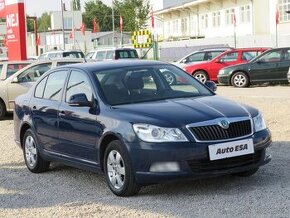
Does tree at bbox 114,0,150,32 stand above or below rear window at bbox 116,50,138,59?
above

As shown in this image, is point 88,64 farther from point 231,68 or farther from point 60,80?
point 231,68

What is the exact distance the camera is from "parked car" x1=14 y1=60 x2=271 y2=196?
631cm

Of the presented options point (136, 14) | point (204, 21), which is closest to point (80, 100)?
point (204, 21)

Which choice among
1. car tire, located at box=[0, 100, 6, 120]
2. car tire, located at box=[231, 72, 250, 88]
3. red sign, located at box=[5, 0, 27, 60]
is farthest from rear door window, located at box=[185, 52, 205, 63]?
car tire, located at box=[0, 100, 6, 120]

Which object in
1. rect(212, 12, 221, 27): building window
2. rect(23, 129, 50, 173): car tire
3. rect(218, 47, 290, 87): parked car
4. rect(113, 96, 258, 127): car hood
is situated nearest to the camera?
rect(113, 96, 258, 127): car hood

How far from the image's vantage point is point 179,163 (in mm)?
6273

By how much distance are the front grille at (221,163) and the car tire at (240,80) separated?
16382 mm

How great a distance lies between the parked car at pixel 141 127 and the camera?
631cm

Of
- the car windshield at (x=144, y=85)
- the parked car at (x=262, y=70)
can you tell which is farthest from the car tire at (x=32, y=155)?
the parked car at (x=262, y=70)

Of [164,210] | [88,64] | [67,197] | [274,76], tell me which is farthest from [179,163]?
[274,76]

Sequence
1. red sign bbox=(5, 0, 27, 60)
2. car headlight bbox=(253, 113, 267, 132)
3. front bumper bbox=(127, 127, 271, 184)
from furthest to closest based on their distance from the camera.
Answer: red sign bbox=(5, 0, 27, 60) < car headlight bbox=(253, 113, 267, 132) < front bumper bbox=(127, 127, 271, 184)

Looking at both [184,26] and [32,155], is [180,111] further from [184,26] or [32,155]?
[184,26]

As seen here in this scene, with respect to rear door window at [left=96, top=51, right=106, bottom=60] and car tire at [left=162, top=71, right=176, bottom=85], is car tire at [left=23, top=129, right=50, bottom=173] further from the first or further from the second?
rear door window at [left=96, top=51, right=106, bottom=60]

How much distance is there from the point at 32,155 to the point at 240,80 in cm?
1528
